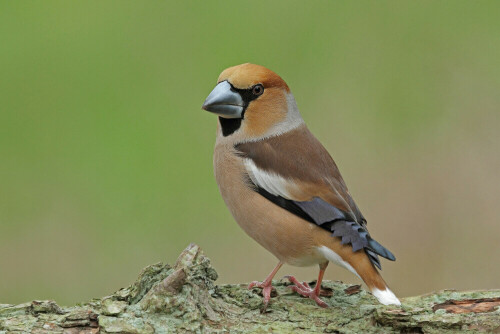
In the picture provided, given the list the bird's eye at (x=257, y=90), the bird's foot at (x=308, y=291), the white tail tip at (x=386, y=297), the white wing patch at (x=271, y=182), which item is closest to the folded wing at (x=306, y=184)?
the white wing patch at (x=271, y=182)

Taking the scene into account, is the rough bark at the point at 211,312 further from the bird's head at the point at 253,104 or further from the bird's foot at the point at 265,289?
the bird's head at the point at 253,104

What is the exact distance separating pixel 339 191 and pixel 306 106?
12.7 ft

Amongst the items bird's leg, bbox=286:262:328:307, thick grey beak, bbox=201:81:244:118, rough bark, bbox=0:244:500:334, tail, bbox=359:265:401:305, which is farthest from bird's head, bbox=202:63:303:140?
tail, bbox=359:265:401:305

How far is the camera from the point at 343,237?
4074 mm

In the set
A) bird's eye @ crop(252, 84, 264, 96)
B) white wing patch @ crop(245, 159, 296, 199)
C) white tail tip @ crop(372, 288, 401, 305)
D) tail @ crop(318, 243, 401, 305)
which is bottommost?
white tail tip @ crop(372, 288, 401, 305)

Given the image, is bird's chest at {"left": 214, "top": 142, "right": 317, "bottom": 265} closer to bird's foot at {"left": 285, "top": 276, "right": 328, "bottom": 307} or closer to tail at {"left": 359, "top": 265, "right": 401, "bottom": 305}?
bird's foot at {"left": 285, "top": 276, "right": 328, "bottom": 307}

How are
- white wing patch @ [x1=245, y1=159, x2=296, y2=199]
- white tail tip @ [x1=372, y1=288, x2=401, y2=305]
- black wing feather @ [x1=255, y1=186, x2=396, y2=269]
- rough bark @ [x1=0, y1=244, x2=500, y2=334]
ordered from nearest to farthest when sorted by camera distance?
rough bark @ [x1=0, y1=244, x2=500, y2=334]
white tail tip @ [x1=372, y1=288, x2=401, y2=305]
black wing feather @ [x1=255, y1=186, x2=396, y2=269]
white wing patch @ [x1=245, y1=159, x2=296, y2=199]

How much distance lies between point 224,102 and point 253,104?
9.8 inches

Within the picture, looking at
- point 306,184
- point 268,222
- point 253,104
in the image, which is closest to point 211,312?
point 268,222

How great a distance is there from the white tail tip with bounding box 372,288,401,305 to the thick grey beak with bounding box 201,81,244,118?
138 centimetres

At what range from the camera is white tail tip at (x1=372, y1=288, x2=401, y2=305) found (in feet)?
12.6

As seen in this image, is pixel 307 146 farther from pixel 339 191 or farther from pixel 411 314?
pixel 411 314

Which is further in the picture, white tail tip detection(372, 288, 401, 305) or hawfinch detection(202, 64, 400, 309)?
hawfinch detection(202, 64, 400, 309)

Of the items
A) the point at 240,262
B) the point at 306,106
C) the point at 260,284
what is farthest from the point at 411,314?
the point at 306,106
